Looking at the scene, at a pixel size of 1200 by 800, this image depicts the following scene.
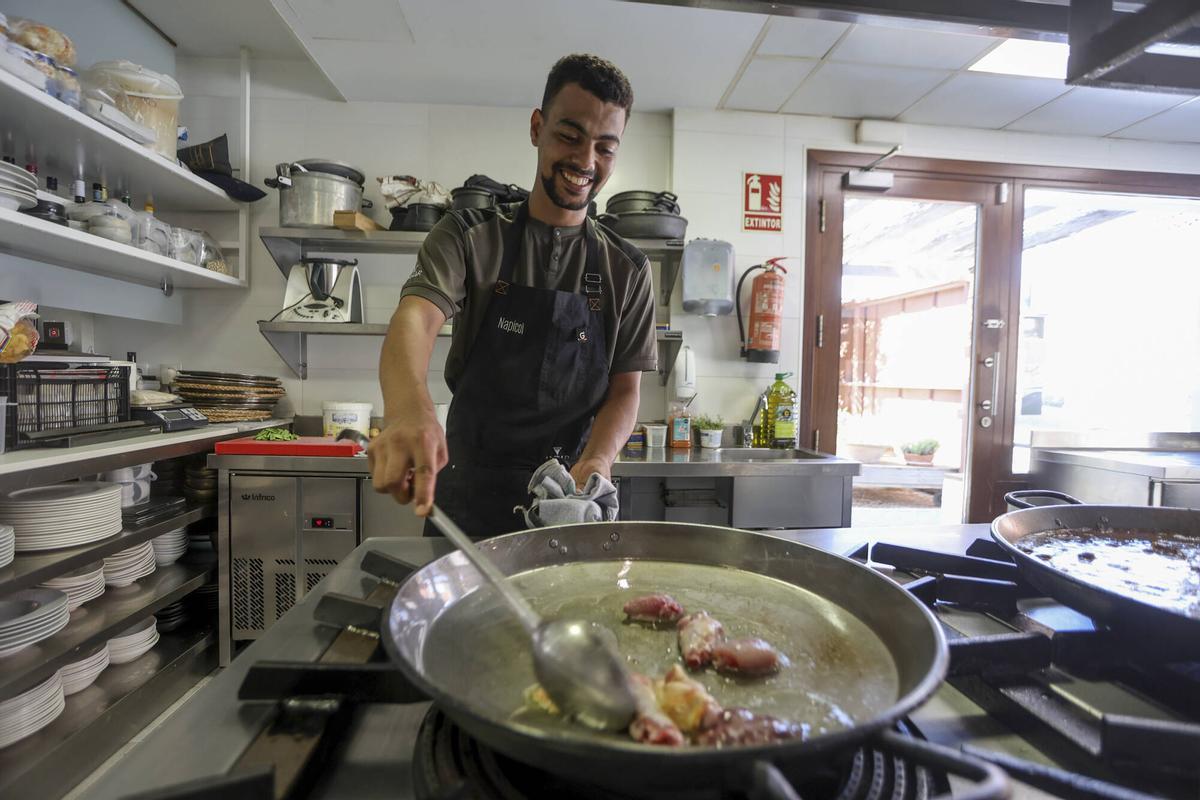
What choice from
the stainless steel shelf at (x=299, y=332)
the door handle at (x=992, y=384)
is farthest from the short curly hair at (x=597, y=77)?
the door handle at (x=992, y=384)

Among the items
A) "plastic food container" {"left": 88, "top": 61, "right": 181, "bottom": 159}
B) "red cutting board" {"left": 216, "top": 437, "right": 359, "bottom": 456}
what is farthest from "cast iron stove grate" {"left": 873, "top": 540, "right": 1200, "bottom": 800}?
"plastic food container" {"left": 88, "top": 61, "right": 181, "bottom": 159}

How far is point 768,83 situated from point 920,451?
3.90 metres

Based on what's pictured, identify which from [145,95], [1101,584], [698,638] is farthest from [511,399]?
[145,95]

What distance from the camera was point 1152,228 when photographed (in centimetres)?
373

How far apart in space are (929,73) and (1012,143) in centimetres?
110

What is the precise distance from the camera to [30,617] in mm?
1674

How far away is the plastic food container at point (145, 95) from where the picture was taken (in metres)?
2.25

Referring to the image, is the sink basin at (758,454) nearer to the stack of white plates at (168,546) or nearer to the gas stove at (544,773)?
the gas stove at (544,773)

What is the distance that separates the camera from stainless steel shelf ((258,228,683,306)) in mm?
2742

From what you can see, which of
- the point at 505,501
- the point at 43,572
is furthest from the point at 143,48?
the point at 505,501

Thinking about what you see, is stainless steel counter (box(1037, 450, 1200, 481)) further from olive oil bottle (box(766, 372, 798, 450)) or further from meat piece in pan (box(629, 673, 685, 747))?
meat piece in pan (box(629, 673, 685, 747))

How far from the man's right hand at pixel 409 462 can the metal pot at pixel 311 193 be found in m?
2.38

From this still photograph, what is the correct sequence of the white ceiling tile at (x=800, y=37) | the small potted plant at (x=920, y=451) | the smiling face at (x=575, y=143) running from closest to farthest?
the smiling face at (x=575, y=143)
the white ceiling tile at (x=800, y=37)
the small potted plant at (x=920, y=451)

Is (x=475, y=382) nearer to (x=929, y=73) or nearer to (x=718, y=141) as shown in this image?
(x=718, y=141)
